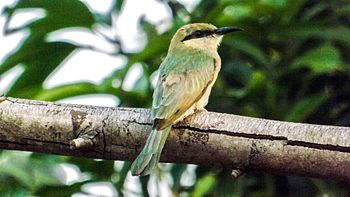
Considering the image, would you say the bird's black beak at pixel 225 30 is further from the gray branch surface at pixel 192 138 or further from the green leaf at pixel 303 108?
the gray branch surface at pixel 192 138

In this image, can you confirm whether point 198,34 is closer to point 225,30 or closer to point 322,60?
point 225,30

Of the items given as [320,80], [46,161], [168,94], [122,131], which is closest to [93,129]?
[122,131]

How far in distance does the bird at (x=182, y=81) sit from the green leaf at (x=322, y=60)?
0.23 metres

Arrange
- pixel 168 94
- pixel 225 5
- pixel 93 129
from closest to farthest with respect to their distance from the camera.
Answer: pixel 93 129
pixel 168 94
pixel 225 5

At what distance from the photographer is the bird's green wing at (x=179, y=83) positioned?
2361 mm

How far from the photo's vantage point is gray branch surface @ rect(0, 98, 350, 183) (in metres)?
1.99

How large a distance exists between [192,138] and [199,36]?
1.07m

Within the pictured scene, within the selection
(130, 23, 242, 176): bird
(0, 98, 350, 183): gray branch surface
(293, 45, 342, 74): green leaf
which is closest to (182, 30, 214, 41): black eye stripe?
(130, 23, 242, 176): bird

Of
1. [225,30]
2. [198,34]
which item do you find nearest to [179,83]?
[225,30]

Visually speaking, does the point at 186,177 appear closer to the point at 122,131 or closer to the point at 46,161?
the point at 46,161

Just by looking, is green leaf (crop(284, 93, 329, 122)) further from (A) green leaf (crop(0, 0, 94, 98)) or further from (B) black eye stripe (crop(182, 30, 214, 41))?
(A) green leaf (crop(0, 0, 94, 98))

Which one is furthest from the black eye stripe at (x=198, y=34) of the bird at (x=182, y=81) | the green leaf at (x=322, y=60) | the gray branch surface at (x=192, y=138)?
the gray branch surface at (x=192, y=138)

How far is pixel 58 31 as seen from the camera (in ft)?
10.1

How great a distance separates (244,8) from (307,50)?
0.24m
